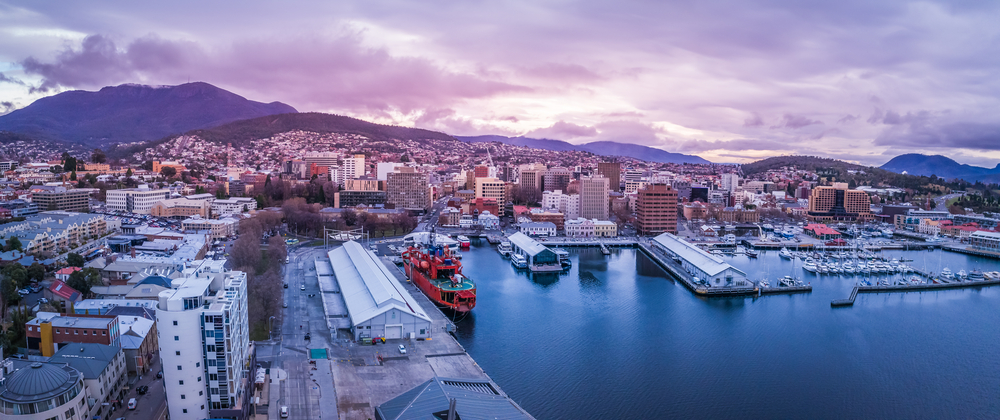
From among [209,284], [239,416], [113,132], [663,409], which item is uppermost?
[113,132]

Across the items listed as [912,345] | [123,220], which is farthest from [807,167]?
[123,220]

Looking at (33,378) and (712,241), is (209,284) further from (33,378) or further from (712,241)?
(712,241)

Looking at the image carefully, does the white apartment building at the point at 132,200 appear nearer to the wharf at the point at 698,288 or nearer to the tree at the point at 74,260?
the tree at the point at 74,260

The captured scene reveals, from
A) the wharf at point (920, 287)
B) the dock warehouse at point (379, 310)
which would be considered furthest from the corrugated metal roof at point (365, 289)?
the wharf at point (920, 287)

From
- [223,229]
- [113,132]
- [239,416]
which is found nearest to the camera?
[239,416]

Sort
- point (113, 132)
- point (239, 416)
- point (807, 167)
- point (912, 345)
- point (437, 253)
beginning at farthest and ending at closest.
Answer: point (113, 132)
point (807, 167)
point (437, 253)
point (912, 345)
point (239, 416)

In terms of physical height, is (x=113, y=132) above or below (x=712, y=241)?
above

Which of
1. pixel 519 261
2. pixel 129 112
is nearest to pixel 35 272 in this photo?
pixel 519 261

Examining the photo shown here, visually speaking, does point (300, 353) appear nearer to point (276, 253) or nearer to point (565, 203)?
point (276, 253)
